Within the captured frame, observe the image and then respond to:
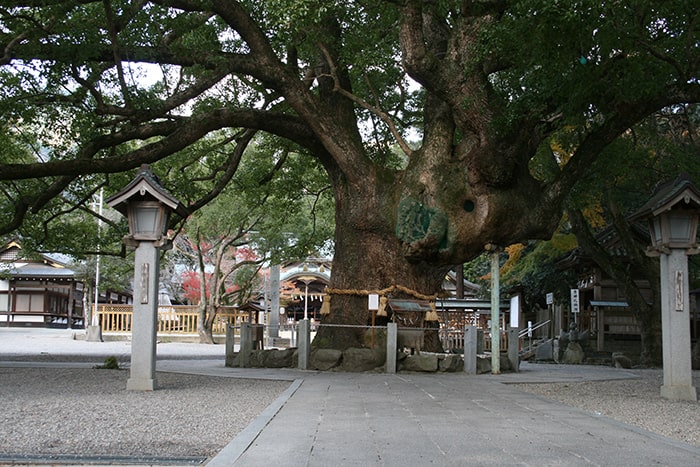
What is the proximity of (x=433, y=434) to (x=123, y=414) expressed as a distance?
3427 millimetres

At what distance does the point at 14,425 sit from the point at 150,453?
78.8 inches

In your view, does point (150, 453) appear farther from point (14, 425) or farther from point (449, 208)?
point (449, 208)

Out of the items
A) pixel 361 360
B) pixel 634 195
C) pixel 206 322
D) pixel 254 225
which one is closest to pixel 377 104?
pixel 361 360

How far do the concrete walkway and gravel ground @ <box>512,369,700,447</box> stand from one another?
0.44m

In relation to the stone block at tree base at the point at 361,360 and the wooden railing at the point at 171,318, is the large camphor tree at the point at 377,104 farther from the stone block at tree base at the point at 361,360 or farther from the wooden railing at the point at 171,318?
the wooden railing at the point at 171,318

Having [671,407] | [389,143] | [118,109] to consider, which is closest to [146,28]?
[118,109]

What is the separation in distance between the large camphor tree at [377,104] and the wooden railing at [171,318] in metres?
18.4

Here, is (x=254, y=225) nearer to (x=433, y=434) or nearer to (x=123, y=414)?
(x=123, y=414)

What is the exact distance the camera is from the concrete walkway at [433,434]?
533cm

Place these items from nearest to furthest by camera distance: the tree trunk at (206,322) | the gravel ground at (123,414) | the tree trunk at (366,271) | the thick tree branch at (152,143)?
the gravel ground at (123,414) → the thick tree branch at (152,143) → the tree trunk at (366,271) → the tree trunk at (206,322)

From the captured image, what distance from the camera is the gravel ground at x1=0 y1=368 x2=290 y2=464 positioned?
5.66 meters

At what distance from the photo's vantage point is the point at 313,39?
1380 centimetres

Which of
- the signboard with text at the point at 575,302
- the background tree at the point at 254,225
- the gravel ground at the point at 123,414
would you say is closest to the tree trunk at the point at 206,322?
the background tree at the point at 254,225

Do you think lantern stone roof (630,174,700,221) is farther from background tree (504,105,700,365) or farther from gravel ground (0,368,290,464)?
gravel ground (0,368,290,464)
